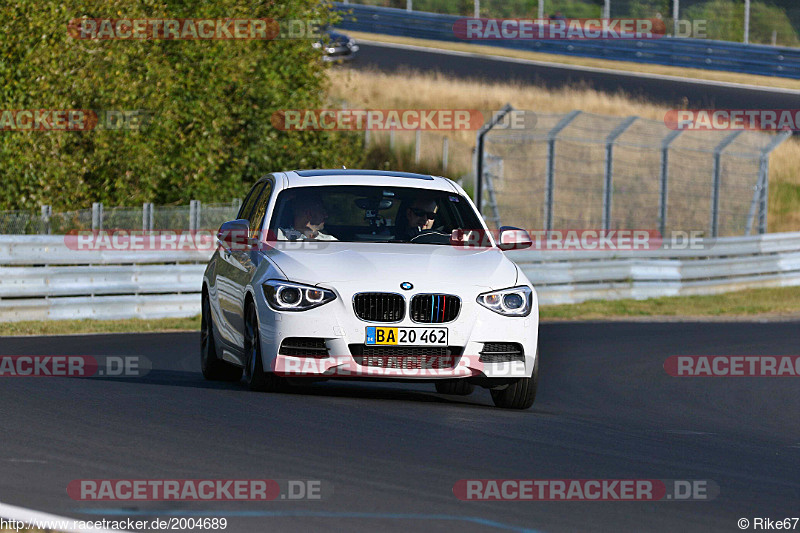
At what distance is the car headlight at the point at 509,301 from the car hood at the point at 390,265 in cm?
6

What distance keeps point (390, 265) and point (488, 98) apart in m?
34.5

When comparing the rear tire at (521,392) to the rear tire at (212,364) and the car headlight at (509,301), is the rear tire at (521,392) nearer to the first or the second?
the car headlight at (509,301)

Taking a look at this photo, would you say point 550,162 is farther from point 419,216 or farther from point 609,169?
point 419,216

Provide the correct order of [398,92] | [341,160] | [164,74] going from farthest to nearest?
[398,92], [341,160], [164,74]

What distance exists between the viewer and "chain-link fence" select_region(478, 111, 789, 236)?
2548cm

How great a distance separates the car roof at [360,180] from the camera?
35.6 ft

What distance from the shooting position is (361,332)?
364 inches

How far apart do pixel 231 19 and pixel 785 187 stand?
1734 cm

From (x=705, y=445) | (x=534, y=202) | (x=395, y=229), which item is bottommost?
(x=534, y=202)

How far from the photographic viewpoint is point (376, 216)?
1069 cm

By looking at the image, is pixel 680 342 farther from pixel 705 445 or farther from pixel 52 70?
pixel 52 70

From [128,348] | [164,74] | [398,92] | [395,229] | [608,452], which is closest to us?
[608,452]

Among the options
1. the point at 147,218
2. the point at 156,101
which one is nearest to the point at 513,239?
the point at 147,218

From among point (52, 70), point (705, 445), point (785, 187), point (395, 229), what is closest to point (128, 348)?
point (395, 229)
